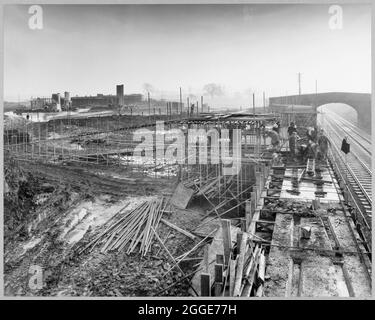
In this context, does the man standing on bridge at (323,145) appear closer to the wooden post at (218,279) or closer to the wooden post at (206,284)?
the wooden post at (218,279)

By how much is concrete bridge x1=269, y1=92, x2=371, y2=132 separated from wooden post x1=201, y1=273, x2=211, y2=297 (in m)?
3.37

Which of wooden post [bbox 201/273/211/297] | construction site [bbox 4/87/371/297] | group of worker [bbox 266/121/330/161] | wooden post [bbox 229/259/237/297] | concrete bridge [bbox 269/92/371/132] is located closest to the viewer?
wooden post [bbox 201/273/211/297]

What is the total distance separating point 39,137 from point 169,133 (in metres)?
3.28

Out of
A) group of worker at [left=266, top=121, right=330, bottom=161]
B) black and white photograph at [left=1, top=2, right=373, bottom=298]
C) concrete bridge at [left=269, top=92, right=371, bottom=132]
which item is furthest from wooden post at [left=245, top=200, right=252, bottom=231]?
group of worker at [left=266, top=121, right=330, bottom=161]

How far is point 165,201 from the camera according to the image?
277 inches

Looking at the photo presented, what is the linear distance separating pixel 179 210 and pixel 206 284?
2920 mm

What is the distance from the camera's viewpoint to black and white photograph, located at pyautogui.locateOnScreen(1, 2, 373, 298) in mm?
5125

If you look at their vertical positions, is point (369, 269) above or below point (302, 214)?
below

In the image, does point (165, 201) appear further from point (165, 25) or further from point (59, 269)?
point (165, 25)

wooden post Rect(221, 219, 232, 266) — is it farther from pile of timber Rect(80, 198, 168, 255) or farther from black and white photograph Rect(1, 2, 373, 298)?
pile of timber Rect(80, 198, 168, 255)

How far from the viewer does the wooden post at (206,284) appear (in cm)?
411

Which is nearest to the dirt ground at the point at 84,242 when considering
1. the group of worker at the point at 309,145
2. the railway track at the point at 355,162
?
the group of worker at the point at 309,145

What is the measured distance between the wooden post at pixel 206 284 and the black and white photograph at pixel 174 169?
17 millimetres
